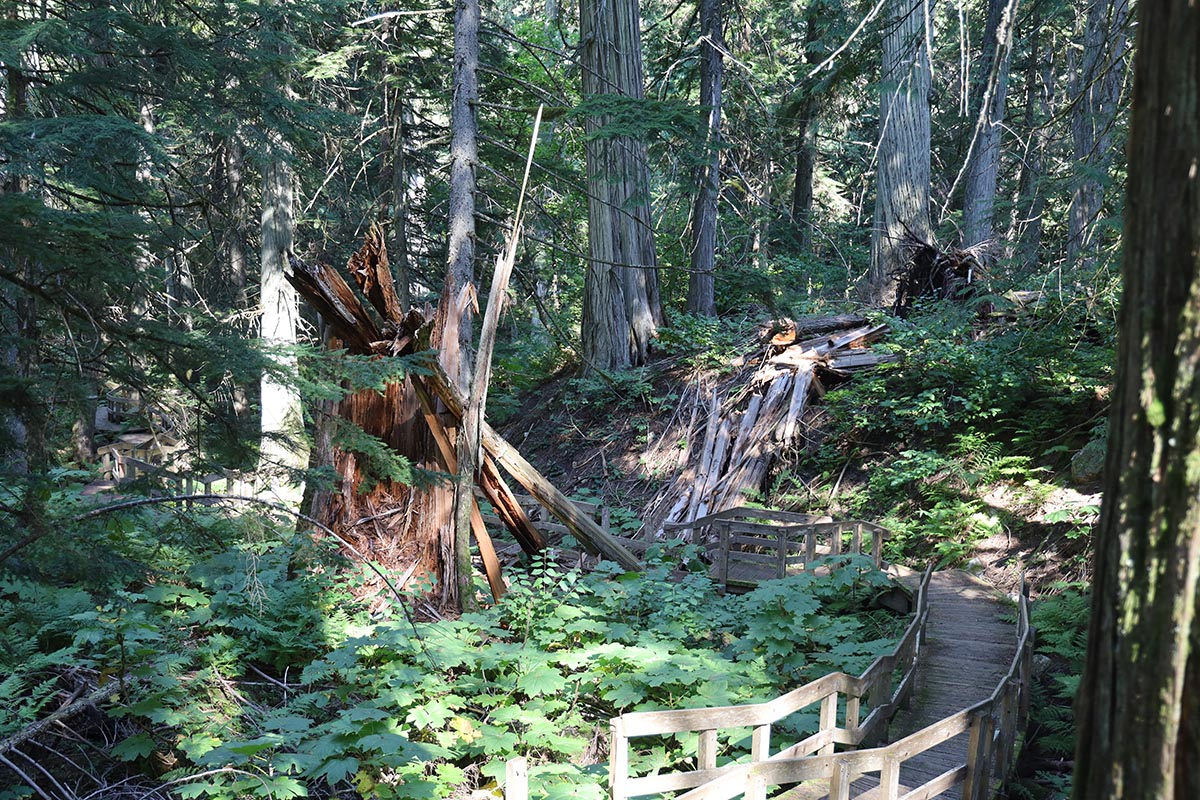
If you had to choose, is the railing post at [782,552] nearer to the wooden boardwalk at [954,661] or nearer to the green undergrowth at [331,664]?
the green undergrowth at [331,664]

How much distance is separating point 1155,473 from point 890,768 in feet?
11.6

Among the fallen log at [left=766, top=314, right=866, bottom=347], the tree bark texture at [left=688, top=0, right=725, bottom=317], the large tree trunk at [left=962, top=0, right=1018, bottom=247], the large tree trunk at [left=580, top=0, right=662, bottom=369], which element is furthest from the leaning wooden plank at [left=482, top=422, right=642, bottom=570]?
the large tree trunk at [left=962, top=0, right=1018, bottom=247]

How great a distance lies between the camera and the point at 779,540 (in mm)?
11648

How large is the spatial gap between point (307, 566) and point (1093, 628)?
8.32m

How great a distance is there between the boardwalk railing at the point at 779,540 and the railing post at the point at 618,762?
6.47 meters

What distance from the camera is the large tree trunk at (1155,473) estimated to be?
2.13 meters

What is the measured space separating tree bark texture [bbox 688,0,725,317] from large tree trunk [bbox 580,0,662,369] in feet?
4.56

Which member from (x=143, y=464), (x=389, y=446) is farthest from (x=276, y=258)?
(x=389, y=446)

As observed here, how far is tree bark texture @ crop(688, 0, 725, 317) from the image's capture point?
1884cm

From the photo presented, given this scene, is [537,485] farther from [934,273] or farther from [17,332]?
[934,273]

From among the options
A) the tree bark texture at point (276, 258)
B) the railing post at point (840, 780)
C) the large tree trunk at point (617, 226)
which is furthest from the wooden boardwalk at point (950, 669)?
the tree bark texture at point (276, 258)

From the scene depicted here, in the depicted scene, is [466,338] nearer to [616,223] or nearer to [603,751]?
[603,751]

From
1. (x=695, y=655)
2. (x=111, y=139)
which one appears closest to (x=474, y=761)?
(x=695, y=655)

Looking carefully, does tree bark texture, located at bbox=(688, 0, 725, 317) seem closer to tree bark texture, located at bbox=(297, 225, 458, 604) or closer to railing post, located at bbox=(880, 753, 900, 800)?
tree bark texture, located at bbox=(297, 225, 458, 604)
